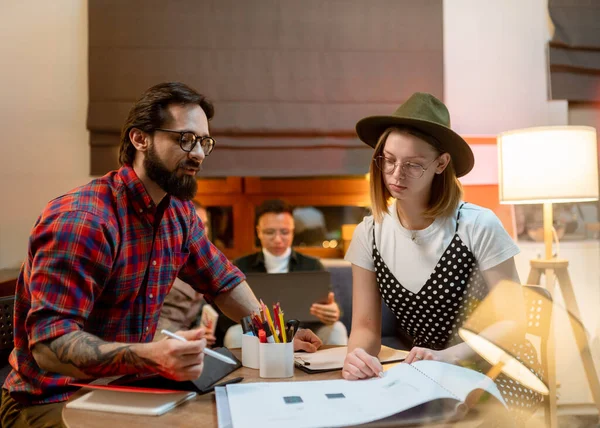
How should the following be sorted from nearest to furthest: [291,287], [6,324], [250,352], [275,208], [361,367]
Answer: [361,367] → [250,352] → [6,324] → [291,287] → [275,208]

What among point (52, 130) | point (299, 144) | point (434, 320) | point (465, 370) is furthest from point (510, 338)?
point (52, 130)

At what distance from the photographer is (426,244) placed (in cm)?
119

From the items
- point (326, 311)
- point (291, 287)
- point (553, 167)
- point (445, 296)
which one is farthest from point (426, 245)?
point (553, 167)

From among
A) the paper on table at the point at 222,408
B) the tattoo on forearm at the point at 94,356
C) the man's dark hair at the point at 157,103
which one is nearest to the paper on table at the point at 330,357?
the paper on table at the point at 222,408

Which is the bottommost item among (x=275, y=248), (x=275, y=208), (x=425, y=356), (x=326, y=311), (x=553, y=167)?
(x=326, y=311)

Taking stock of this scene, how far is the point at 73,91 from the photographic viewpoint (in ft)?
7.94

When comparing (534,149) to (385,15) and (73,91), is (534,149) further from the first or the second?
(73,91)

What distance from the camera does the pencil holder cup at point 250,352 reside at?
1006 mm

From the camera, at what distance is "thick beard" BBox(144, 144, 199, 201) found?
111 cm

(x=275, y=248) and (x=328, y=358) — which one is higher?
(x=275, y=248)

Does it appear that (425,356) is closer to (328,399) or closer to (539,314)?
(328,399)

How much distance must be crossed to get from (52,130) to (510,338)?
2.05 metres

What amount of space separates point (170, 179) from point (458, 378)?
65 cm

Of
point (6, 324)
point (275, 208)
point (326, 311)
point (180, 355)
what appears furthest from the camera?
point (275, 208)
